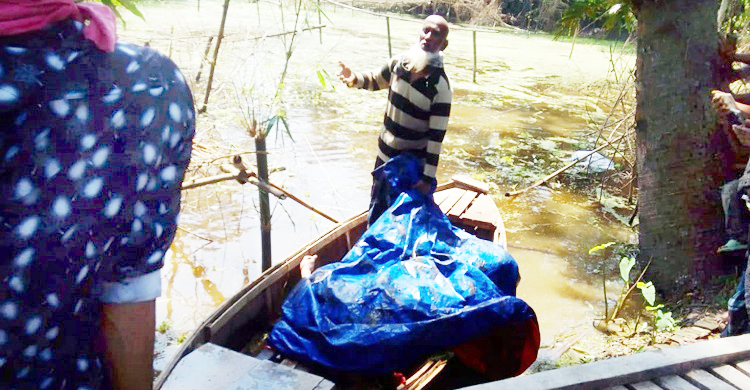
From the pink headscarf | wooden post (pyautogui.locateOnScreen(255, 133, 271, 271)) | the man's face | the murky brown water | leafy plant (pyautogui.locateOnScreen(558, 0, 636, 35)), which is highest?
the pink headscarf

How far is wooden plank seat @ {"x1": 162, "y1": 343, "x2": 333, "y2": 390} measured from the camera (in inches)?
81.4

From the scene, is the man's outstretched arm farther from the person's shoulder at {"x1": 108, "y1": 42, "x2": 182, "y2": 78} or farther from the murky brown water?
the murky brown water

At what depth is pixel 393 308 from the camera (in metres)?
2.81

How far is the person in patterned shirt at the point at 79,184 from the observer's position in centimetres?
67

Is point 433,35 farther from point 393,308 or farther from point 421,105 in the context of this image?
point 393,308

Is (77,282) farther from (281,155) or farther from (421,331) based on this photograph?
(281,155)

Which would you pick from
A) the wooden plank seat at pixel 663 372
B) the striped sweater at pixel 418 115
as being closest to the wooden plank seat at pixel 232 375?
the wooden plank seat at pixel 663 372

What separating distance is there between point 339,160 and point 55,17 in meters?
7.74

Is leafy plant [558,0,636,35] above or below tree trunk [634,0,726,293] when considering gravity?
above

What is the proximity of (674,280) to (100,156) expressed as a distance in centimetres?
451

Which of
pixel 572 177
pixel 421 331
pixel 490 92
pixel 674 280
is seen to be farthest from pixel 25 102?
pixel 490 92

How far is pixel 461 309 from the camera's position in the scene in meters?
2.79

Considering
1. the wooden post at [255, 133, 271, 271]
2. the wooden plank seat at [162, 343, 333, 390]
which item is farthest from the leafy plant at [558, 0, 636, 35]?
the wooden plank seat at [162, 343, 333, 390]

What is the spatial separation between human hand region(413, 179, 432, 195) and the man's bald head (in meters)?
0.77
